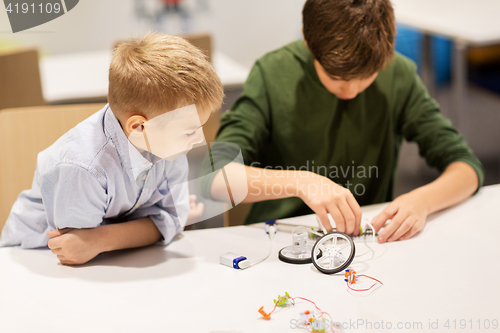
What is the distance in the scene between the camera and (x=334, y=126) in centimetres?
114

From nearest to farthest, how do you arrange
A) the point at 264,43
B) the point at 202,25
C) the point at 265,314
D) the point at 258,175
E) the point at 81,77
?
Result: 1. the point at 265,314
2. the point at 258,175
3. the point at 81,77
4. the point at 202,25
5. the point at 264,43

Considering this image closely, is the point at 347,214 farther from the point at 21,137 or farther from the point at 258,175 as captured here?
the point at 21,137

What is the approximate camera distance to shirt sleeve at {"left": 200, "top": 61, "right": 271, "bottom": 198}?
1050mm

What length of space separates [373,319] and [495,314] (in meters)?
0.17

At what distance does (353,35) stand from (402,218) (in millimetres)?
372

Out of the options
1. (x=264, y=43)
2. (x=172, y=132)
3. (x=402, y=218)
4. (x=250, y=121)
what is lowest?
(x=264, y=43)

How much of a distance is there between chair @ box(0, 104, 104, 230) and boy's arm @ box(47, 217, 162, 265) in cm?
31

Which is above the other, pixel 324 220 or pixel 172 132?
pixel 172 132

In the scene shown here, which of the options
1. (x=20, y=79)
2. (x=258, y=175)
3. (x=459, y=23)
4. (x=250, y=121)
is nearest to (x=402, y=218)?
(x=258, y=175)

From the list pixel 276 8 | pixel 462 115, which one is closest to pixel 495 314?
pixel 462 115

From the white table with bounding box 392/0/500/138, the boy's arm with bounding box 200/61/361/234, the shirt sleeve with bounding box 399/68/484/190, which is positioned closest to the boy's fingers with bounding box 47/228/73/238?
the boy's arm with bounding box 200/61/361/234

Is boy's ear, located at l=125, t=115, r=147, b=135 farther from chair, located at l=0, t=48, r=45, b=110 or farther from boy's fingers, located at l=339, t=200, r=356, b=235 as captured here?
chair, located at l=0, t=48, r=45, b=110

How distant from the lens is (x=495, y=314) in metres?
0.62

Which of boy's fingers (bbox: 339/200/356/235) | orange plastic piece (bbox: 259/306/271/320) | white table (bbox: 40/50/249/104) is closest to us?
orange plastic piece (bbox: 259/306/271/320)
